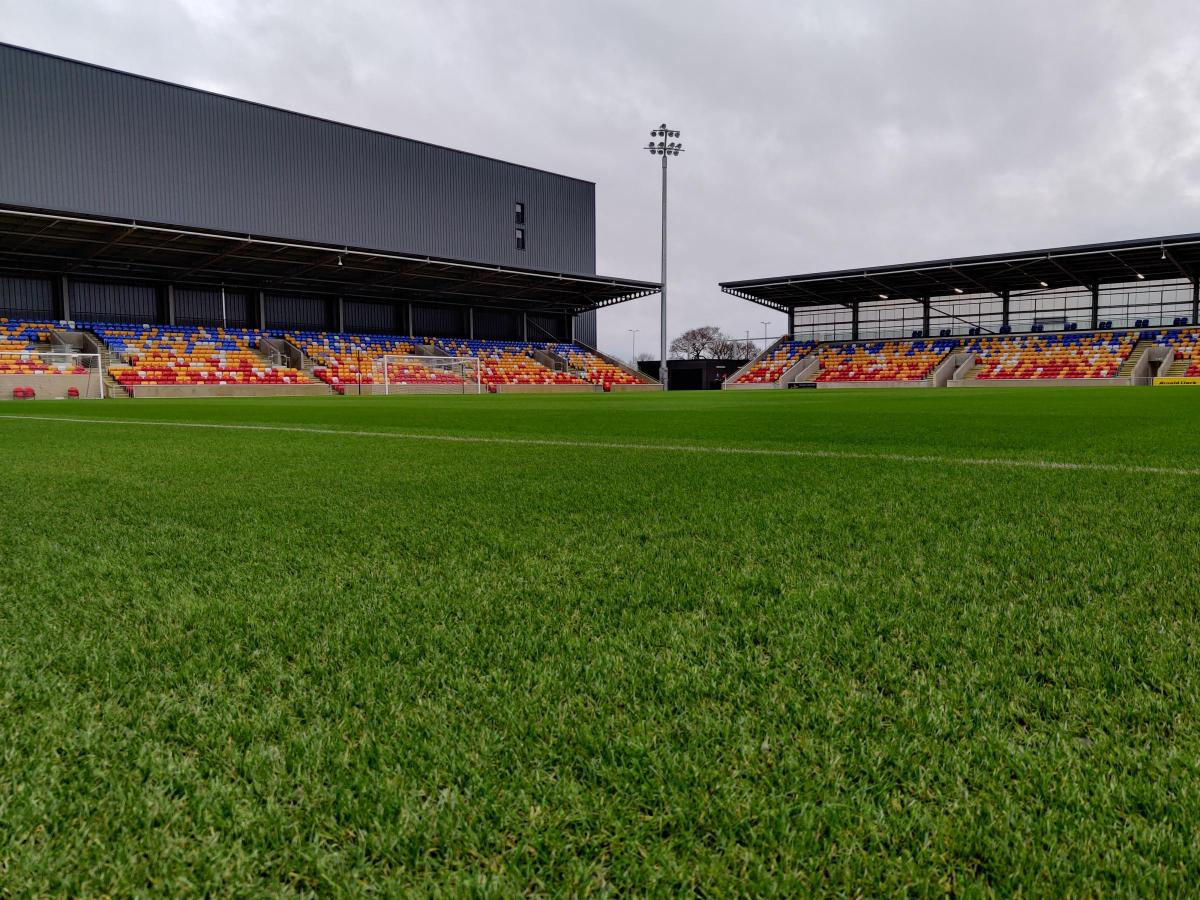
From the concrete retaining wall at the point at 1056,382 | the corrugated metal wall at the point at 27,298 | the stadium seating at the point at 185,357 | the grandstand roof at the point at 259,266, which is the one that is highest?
the grandstand roof at the point at 259,266

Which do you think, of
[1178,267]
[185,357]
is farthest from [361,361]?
[1178,267]

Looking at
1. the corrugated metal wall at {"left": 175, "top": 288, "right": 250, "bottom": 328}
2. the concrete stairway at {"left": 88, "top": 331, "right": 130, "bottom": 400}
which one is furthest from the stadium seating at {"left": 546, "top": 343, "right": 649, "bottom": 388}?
the concrete stairway at {"left": 88, "top": 331, "right": 130, "bottom": 400}

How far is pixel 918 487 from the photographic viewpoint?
3.94 m

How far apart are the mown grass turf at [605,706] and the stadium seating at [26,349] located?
31.4 meters

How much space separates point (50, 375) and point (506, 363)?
71.8ft

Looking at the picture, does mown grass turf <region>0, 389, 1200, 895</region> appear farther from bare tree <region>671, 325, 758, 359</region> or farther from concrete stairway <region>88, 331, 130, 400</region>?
bare tree <region>671, 325, 758, 359</region>

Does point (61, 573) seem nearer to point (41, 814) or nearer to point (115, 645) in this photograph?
point (115, 645)

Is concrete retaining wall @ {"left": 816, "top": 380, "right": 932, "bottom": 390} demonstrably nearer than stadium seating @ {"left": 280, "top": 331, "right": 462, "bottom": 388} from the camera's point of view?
No

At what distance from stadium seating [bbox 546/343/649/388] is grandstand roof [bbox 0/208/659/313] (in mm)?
3355

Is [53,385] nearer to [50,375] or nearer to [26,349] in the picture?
[50,375]

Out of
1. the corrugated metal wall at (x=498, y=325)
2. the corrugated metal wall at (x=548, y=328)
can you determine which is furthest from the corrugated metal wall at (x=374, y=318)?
the corrugated metal wall at (x=548, y=328)

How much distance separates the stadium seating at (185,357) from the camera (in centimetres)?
3147

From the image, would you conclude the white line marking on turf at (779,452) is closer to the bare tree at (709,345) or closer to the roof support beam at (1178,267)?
the roof support beam at (1178,267)

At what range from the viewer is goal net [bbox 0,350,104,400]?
2730 cm
